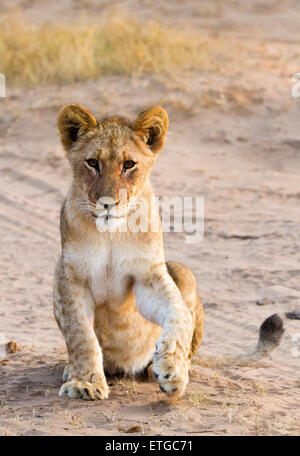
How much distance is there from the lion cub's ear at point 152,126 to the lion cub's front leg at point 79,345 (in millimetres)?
851

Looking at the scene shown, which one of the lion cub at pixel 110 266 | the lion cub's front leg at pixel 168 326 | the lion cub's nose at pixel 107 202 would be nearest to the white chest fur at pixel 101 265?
the lion cub at pixel 110 266

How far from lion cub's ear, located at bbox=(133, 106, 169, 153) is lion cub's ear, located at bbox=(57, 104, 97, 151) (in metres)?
0.25

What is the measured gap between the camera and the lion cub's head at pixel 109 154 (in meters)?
4.12

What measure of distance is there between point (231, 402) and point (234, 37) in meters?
10.9

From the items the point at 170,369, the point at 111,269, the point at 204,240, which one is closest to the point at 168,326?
the point at 170,369

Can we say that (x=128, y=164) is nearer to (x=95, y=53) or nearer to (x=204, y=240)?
(x=204, y=240)

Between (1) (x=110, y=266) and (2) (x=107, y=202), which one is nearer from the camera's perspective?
(2) (x=107, y=202)

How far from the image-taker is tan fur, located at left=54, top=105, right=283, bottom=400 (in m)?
4.13

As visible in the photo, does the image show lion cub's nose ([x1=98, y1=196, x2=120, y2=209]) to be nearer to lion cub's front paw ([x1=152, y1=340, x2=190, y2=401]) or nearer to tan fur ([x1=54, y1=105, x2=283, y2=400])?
tan fur ([x1=54, y1=105, x2=283, y2=400])

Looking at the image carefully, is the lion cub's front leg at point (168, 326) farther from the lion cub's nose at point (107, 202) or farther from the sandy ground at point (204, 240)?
the lion cub's nose at point (107, 202)

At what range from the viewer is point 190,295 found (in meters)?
4.82

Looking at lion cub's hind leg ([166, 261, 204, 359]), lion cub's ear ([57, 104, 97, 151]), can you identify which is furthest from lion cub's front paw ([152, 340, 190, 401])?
lion cub's ear ([57, 104, 97, 151])

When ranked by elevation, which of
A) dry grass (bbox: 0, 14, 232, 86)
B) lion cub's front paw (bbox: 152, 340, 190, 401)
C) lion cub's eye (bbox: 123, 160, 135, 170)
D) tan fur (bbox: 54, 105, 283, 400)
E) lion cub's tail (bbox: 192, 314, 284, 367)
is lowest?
lion cub's tail (bbox: 192, 314, 284, 367)

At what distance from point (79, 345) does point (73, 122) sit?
120 centimetres
